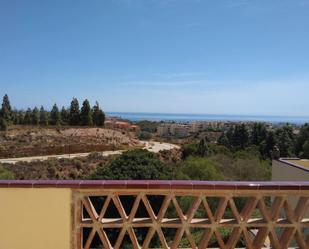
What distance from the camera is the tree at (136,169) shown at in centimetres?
1260

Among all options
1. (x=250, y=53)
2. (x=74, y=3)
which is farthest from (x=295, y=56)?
(x=74, y=3)

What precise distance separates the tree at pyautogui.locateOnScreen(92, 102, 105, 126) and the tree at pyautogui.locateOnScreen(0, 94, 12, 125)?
988 centimetres

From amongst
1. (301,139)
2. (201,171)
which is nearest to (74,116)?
(301,139)

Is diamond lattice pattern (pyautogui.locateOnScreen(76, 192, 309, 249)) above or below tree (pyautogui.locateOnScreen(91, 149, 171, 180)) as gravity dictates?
above

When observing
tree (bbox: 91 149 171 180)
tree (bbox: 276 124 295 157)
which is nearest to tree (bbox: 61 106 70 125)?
tree (bbox: 276 124 295 157)

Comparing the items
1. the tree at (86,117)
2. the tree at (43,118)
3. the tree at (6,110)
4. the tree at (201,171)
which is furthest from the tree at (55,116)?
the tree at (201,171)

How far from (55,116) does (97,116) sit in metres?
5.17

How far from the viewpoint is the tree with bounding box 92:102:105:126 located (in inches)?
1697

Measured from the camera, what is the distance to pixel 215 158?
72.6 feet

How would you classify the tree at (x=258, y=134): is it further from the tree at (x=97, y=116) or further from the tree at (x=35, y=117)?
the tree at (x=35, y=117)

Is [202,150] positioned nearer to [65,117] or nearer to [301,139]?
[301,139]

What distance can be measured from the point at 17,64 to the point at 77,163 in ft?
29.6

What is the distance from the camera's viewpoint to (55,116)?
41.8 m

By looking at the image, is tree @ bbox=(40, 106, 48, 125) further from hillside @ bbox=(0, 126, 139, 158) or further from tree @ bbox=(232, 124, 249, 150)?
tree @ bbox=(232, 124, 249, 150)
